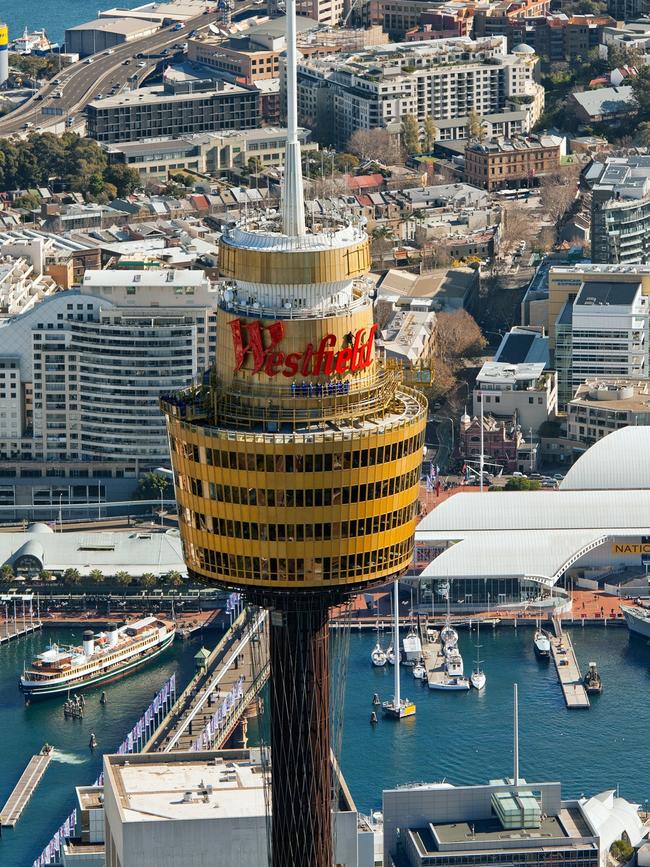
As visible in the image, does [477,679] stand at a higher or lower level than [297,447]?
lower

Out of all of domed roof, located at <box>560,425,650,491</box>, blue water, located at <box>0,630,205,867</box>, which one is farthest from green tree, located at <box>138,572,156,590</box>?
domed roof, located at <box>560,425,650,491</box>

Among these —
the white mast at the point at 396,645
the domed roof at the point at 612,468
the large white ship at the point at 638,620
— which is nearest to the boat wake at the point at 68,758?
the white mast at the point at 396,645

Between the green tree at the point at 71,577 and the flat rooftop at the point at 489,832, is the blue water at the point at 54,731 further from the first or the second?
the flat rooftop at the point at 489,832

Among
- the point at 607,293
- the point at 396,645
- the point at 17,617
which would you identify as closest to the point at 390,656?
the point at 396,645

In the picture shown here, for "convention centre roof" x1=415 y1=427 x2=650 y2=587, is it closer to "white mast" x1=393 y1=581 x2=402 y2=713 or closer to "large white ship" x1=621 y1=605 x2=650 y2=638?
"large white ship" x1=621 y1=605 x2=650 y2=638

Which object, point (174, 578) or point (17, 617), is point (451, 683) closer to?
point (174, 578)

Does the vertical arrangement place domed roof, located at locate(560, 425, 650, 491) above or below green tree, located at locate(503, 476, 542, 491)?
above
